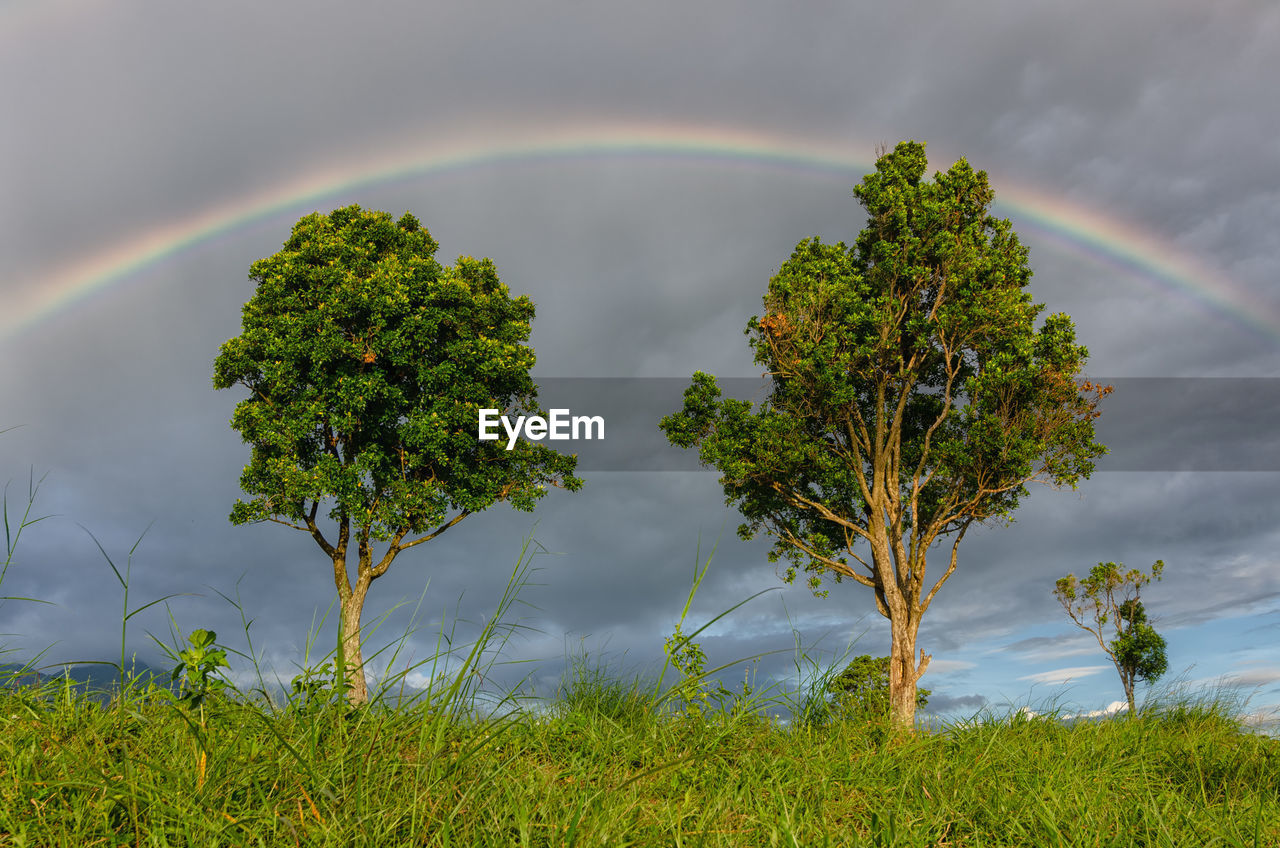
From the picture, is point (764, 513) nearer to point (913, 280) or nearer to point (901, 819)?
point (913, 280)

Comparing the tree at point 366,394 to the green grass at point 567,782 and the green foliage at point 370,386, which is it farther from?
the green grass at point 567,782

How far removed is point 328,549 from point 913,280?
16476mm

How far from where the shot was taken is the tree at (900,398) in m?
17.8

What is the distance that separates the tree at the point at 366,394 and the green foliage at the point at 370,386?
0.11ft

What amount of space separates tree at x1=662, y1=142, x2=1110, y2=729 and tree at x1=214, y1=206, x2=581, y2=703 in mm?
5361

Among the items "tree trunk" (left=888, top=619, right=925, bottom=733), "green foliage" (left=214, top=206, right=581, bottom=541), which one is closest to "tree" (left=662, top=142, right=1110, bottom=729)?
"tree trunk" (left=888, top=619, right=925, bottom=733)

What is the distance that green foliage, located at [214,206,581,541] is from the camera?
1625 centimetres

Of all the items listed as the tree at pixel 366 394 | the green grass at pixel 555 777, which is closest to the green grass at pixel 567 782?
the green grass at pixel 555 777

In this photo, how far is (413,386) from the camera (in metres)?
17.8

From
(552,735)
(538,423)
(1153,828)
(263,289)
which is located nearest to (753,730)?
(552,735)

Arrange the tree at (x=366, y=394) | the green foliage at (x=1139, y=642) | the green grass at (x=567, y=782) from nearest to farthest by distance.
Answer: the green grass at (x=567, y=782) < the tree at (x=366, y=394) < the green foliage at (x=1139, y=642)

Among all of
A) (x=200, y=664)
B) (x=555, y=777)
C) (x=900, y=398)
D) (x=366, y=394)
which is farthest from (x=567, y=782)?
(x=900, y=398)

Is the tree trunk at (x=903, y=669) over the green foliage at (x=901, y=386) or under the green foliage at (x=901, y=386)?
under

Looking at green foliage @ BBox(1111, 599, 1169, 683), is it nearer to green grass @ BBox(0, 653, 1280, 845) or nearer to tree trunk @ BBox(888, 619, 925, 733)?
tree trunk @ BBox(888, 619, 925, 733)
